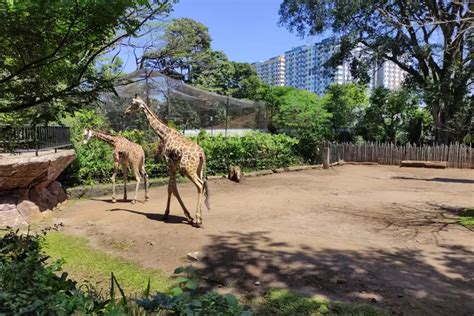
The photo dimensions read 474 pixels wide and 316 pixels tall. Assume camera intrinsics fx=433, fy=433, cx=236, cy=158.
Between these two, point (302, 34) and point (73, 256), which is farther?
point (302, 34)

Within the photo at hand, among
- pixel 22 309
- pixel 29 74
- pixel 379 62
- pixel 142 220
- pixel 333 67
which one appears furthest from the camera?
pixel 333 67

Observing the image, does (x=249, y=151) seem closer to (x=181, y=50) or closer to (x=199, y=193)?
(x=199, y=193)

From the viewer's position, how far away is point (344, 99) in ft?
79.5

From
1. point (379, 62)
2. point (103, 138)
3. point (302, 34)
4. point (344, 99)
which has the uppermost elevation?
point (302, 34)

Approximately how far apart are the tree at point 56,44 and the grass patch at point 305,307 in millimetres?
2528

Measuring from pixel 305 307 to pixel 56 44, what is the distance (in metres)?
3.10

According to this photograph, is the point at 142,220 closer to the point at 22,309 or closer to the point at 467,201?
the point at 22,309

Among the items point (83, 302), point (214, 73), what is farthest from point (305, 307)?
point (214, 73)

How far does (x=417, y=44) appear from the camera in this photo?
21.0 meters

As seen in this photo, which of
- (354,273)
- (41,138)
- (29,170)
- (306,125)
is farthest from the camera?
(306,125)

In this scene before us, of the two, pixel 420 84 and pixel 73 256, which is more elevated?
pixel 420 84

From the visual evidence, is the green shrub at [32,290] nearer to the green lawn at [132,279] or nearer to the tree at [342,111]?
the green lawn at [132,279]

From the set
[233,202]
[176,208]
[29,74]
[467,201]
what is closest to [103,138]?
[176,208]

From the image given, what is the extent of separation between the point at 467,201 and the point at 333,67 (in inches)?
605
